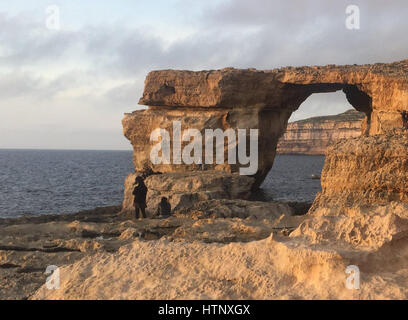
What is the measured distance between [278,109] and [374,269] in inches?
861

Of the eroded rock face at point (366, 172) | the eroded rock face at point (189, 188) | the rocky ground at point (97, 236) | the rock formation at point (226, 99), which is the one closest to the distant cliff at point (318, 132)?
the rock formation at point (226, 99)

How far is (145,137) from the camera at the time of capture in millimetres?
26812

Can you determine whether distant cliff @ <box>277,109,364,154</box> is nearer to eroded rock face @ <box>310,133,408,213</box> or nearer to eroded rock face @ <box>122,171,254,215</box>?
eroded rock face @ <box>122,171,254,215</box>

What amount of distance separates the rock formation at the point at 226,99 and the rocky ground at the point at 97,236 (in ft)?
28.1

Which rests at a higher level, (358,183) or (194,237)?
(358,183)

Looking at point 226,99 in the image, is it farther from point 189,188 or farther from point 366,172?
point 366,172

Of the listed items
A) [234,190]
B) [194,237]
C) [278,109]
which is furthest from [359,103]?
[194,237]

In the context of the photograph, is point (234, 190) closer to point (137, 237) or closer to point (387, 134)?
point (387, 134)

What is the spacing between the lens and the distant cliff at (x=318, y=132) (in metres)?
91.1

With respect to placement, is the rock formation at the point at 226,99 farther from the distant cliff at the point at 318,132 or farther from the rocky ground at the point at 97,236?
the distant cliff at the point at 318,132

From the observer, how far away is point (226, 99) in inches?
995

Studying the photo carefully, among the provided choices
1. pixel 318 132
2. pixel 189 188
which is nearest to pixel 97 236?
pixel 189 188

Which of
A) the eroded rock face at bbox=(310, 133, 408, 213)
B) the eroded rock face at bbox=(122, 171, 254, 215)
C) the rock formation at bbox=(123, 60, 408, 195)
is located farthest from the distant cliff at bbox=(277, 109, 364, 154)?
the eroded rock face at bbox=(310, 133, 408, 213)

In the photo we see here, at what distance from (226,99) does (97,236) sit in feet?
46.7
